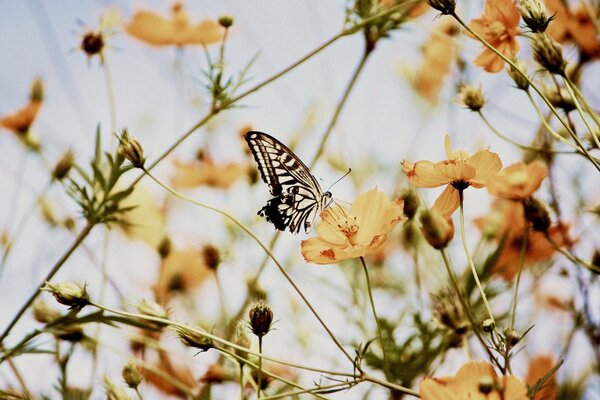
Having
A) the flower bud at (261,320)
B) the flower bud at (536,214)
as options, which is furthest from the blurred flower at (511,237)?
the flower bud at (261,320)

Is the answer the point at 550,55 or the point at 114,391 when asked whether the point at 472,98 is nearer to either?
the point at 550,55

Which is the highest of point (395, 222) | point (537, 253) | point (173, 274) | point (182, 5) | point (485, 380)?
point (182, 5)

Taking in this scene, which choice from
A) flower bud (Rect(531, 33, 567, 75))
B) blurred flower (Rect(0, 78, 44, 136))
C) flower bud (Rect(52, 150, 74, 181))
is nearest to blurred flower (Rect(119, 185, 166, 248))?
blurred flower (Rect(0, 78, 44, 136))

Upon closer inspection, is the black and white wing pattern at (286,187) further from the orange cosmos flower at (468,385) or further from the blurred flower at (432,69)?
the blurred flower at (432,69)

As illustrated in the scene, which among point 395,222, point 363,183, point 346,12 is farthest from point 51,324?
point 363,183

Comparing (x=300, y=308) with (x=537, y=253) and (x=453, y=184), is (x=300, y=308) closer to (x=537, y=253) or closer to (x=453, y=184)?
(x=537, y=253)
